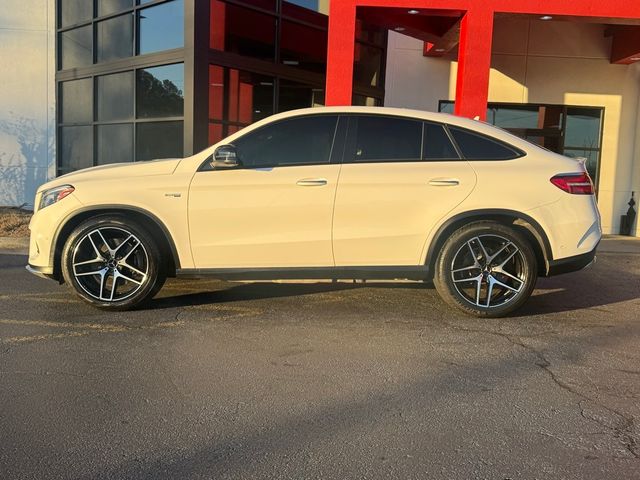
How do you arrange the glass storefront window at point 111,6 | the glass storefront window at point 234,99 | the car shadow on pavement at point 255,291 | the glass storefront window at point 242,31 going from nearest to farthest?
the car shadow on pavement at point 255,291, the glass storefront window at point 242,31, the glass storefront window at point 234,99, the glass storefront window at point 111,6

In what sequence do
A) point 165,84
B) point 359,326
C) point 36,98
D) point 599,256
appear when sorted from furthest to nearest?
point 36,98 → point 165,84 → point 599,256 → point 359,326

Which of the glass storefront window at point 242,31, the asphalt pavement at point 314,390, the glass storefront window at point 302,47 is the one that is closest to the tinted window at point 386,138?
the asphalt pavement at point 314,390

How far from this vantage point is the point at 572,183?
17.0ft

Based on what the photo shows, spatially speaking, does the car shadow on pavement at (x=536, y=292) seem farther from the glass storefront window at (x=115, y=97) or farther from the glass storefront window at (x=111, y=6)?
the glass storefront window at (x=111, y=6)

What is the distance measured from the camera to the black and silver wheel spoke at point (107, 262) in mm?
5223

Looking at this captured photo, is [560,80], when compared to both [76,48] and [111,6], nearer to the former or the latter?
[111,6]

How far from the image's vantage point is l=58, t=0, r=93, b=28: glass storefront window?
42.4 ft

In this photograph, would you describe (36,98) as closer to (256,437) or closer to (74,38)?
(74,38)

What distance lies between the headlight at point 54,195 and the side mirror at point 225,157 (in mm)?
1305

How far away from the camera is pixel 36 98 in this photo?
13852mm

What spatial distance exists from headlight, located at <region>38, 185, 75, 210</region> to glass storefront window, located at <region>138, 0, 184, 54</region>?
633 centimetres

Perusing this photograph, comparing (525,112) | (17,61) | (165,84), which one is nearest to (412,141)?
(165,84)

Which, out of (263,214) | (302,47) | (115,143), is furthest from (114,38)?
(263,214)

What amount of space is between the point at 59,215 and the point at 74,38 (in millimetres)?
9890
